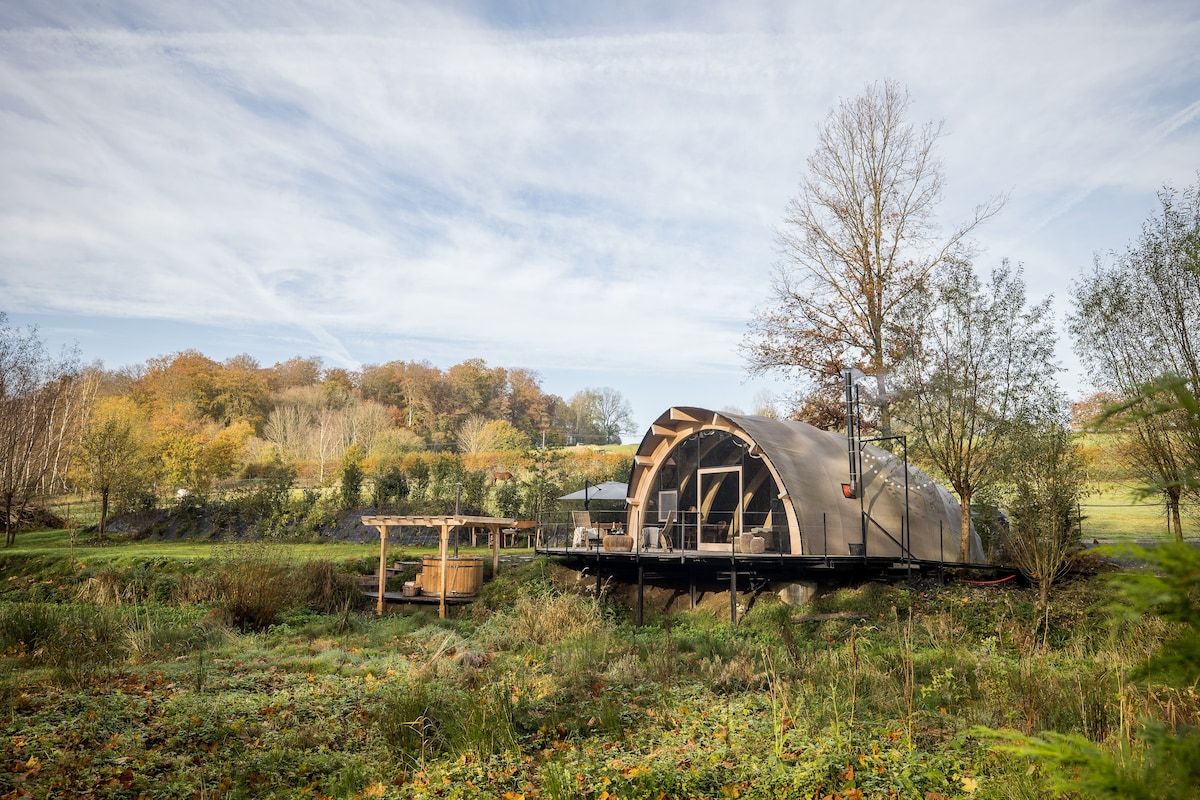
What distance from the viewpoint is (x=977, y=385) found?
16.0 meters

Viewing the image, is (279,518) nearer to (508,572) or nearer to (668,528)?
(508,572)

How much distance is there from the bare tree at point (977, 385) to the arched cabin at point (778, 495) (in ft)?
4.51

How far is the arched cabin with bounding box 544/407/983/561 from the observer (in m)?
15.9

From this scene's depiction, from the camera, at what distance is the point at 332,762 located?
659 cm

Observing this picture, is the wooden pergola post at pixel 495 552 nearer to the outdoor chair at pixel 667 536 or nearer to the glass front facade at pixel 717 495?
the outdoor chair at pixel 667 536

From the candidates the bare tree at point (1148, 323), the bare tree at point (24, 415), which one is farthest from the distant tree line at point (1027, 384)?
the bare tree at point (24, 415)

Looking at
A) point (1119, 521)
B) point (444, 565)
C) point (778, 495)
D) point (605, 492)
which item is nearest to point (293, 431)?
point (605, 492)

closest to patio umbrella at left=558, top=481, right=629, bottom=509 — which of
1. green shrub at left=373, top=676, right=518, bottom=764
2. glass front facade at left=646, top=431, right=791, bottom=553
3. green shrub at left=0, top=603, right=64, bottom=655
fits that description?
glass front facade at left=646, top=431, right=791, bottom=553

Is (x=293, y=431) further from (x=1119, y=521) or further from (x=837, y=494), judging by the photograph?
(x=1119, y=521)

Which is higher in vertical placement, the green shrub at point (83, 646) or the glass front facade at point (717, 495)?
the glass front facade at point (717, 495)

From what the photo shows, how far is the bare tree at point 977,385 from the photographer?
15.8m

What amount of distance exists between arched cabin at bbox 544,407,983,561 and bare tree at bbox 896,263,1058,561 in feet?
4.51

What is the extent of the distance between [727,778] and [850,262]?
19.5 m

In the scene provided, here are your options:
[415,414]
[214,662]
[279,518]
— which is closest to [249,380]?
[415,414]
